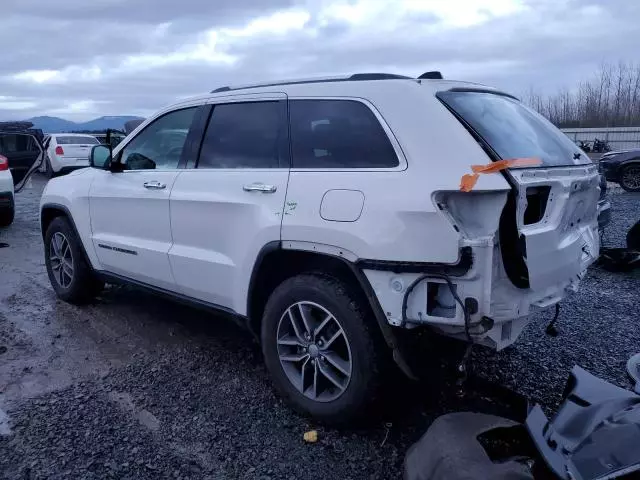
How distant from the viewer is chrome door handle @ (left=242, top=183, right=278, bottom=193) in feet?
11.4

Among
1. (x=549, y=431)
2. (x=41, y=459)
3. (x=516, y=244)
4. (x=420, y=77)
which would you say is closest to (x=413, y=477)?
(x=549, y=431)

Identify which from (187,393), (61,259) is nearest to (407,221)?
(187,393)

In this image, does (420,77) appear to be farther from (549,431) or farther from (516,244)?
(549,431)

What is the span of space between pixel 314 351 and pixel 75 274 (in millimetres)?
3093

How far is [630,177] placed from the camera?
14.4 m

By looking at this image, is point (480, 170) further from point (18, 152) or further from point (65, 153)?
point (65, 153)

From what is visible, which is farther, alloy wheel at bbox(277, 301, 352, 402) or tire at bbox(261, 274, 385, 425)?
alloy wheel at bbox(277, 301, 352, 402)

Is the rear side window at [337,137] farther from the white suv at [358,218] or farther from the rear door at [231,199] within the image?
the rear door at [231,199]

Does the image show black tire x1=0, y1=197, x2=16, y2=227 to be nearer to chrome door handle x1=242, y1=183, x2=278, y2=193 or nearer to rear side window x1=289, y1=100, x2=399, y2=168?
chrome door handle x1=242, y1=183, x2=278, y2=193

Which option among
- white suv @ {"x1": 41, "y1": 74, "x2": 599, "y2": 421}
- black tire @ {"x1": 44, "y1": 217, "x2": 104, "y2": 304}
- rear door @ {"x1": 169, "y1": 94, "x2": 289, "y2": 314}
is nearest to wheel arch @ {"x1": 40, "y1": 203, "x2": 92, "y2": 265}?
black tire @ {"x1": 44, "y1": 217, "x2": 104, "y2": 304}

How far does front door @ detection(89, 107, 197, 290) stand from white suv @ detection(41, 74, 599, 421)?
0.03 meters

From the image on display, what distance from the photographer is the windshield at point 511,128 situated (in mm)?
3076

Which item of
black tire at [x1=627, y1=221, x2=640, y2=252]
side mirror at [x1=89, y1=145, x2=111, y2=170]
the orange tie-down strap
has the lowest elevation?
black tire at [x1=627, y1=221, x2=640, y2=252]

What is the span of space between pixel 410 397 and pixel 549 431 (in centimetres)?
144
